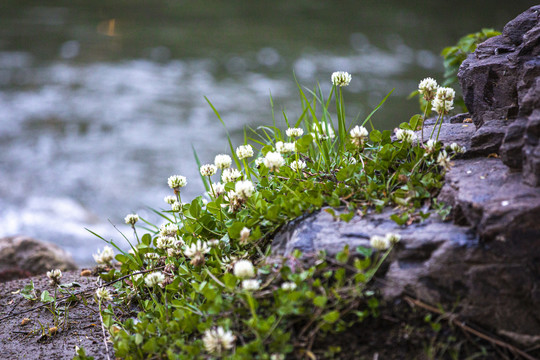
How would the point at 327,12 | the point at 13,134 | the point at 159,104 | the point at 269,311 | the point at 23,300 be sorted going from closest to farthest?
the point at 269,311, the point at 23,300, the point at 13,134, the point at 159,104, the point at 327,12

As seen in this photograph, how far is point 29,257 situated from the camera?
131 inches

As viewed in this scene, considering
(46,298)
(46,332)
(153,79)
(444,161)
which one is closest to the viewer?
(444,161)

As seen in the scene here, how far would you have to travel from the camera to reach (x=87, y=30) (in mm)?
11117

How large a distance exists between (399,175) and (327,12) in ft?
41.0

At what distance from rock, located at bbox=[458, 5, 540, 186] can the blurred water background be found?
2.02 m

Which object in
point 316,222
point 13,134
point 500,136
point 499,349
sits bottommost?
point 499,349

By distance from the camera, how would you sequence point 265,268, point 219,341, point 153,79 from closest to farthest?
1. point 219,341
2. point 265,268
3. point 153,79

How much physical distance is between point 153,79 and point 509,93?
740 centimetres

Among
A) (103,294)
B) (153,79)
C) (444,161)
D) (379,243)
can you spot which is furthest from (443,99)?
(153,79)

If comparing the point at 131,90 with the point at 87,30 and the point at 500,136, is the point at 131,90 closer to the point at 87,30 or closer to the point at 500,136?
the point at 87,30

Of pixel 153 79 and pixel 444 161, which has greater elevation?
pixel 153 79

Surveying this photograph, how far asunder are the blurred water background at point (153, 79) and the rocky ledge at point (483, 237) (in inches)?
83.6

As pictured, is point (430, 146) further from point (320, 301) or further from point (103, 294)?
point (103, 294)

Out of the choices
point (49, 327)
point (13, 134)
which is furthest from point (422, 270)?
point (13, 134)
